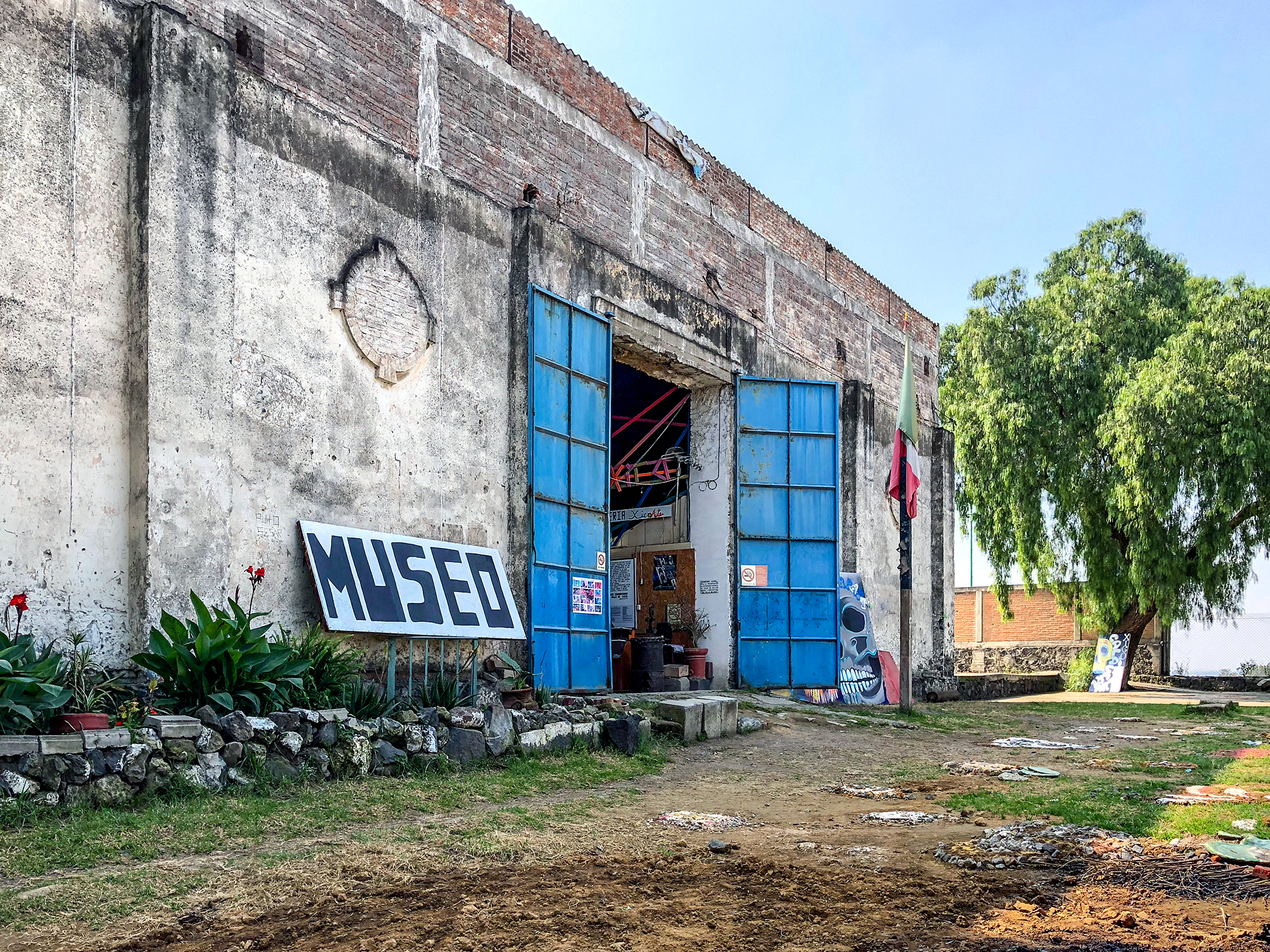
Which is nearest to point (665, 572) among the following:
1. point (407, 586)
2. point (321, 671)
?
point (407, 586)

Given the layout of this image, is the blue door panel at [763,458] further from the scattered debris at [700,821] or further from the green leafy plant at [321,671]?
the scattered debris at [700,821]

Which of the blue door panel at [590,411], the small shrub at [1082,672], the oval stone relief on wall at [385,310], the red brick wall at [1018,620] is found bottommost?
the small shrub at [1082,672]

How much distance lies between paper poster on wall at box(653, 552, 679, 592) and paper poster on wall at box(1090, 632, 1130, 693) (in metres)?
12.1

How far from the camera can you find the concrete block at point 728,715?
35.1 feet

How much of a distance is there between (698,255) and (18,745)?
36.5 ft

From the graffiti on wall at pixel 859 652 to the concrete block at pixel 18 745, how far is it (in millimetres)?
12183

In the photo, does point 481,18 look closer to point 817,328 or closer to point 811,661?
point 817,328

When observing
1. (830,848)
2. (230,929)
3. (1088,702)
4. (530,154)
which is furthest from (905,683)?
(230,929)

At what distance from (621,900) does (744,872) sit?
0.69m

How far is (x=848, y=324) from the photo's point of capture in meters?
18.8

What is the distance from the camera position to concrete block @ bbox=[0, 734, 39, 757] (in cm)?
566

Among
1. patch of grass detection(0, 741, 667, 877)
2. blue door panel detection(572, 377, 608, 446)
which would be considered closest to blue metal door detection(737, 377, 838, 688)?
blue door panel detection(572, 377, 608, 446)

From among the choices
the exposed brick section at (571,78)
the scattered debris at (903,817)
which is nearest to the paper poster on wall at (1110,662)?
the exposed brick section at (571,78)

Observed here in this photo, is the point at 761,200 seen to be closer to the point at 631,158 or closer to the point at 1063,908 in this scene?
the point at 631,158
